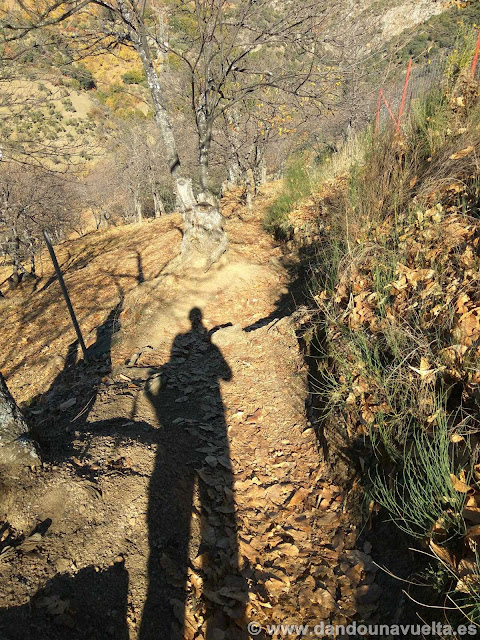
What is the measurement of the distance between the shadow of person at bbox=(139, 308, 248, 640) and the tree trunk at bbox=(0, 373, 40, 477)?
83 centimetres

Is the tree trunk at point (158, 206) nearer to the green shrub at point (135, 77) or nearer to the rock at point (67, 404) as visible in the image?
the green shrub at point (135, 77)

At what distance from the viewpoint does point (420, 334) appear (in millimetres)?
2346

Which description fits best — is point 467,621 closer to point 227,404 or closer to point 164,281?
point 227,404

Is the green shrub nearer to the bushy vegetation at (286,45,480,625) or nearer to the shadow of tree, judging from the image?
the bushy vegetation at (286,45,480,625)

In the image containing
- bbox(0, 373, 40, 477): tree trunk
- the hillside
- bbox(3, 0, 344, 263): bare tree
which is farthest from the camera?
bbox(3, 0, 344, 263): bare tree

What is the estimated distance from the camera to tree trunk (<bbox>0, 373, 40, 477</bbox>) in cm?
221

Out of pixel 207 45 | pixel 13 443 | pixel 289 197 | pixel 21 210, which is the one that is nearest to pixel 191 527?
pixel 13 443

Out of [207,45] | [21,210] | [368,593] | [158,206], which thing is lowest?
[368,593]

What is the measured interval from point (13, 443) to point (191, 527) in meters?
1.28

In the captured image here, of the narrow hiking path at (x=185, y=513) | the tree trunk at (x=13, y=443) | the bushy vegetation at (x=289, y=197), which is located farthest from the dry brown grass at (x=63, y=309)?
the tree trunk at (x=13, y=443)

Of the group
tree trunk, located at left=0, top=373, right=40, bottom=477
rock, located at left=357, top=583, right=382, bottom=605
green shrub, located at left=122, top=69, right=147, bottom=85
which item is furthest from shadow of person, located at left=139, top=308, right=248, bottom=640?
green shrub, located at left=122, top=69, right=147, bottom=85

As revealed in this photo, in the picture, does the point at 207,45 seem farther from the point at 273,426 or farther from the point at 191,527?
the point at 191,527

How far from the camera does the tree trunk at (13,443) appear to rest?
7.23ft

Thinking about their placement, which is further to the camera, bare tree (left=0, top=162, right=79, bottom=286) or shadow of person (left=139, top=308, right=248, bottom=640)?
bare tree (left=0, top=162, right=79, bottom=286)
